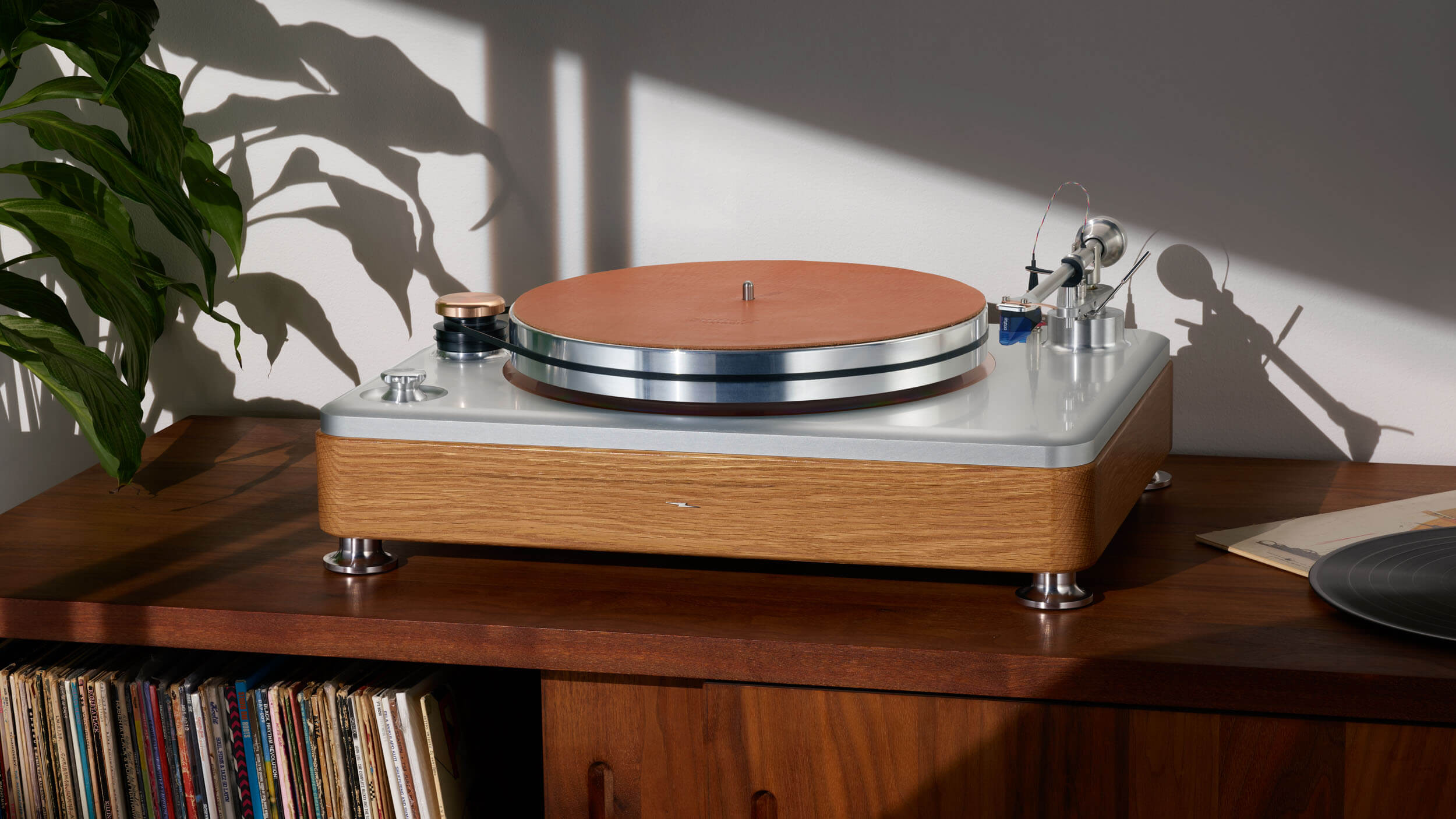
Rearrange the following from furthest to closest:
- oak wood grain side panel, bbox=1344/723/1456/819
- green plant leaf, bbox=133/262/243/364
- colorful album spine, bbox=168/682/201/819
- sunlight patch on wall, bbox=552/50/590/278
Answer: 1. sunlight patch on wall, bbox=552/50/590/278
2. green plant leaf, bbox=133/262/243/364
3. colorful album spine, bbox=168/682/201/819
4. oak wood grain side panel, bbox=1344/723/1456/819

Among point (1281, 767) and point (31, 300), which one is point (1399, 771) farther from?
point (31, 300)

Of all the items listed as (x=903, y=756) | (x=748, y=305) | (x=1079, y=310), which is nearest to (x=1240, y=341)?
(x=1079, y=310)

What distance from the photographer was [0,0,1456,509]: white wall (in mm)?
1303

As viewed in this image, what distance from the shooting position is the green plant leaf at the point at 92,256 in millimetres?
1120

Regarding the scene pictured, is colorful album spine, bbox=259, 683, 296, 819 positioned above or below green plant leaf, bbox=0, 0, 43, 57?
below

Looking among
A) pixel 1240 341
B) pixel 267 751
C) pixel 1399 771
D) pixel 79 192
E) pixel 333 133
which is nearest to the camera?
pixel 1399 771

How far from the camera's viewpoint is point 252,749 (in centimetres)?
104

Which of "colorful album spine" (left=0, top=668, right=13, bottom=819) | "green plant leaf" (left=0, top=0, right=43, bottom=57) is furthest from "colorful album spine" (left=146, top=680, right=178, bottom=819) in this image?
"green plant leaf" (left=0, top=0, right=43, bottom=57)

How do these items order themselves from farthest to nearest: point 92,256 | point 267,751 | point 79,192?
point 79,192 → point 92,256 → point 267,751

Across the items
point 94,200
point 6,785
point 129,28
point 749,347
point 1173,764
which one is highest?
point 129,28

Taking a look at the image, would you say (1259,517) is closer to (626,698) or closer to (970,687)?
(970,687)

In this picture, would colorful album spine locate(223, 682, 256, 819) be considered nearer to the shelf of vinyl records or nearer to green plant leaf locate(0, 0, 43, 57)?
the shelf of vinyl records

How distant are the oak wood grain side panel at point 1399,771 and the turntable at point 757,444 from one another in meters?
0.20

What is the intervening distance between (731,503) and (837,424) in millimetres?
92
